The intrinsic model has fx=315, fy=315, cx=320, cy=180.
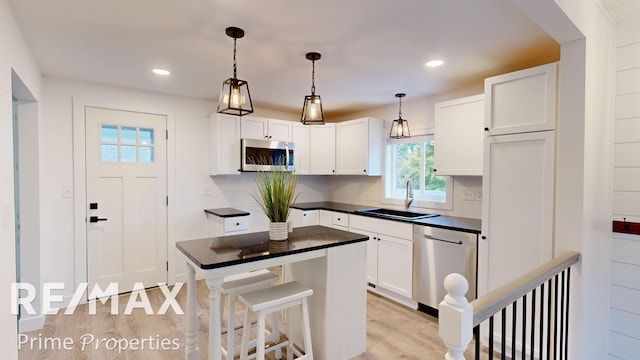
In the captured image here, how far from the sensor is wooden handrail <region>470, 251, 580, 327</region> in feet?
3.37

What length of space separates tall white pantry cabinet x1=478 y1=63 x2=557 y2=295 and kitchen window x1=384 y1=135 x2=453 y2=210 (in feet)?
3.61

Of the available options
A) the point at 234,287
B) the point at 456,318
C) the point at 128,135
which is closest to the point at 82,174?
the point at 128,135

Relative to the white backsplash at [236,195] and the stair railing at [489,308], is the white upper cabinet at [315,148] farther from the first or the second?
the stair railing at [489,308]

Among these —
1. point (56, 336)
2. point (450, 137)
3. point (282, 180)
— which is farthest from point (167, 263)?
point (450, 137)

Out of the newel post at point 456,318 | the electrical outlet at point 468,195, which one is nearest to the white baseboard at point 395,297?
the electrical outlet at point 468,195

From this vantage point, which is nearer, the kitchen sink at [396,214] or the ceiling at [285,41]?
the ceiling at [285,41]

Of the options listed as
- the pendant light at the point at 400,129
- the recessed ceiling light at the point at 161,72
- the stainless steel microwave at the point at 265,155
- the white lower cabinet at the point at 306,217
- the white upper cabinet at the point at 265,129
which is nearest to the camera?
the recessed ceiling light at the point at 161,72

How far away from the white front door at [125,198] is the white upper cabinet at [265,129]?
948mm

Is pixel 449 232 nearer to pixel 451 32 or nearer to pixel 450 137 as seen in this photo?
pixel 450 137

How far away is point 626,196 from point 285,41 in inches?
96.6

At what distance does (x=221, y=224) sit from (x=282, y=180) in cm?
181

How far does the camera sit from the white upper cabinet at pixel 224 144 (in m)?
3.87

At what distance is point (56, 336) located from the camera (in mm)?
2645

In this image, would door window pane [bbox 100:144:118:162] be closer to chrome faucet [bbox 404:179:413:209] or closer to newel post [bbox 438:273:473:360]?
chrome faucet [bbox 404:179:413:209]
